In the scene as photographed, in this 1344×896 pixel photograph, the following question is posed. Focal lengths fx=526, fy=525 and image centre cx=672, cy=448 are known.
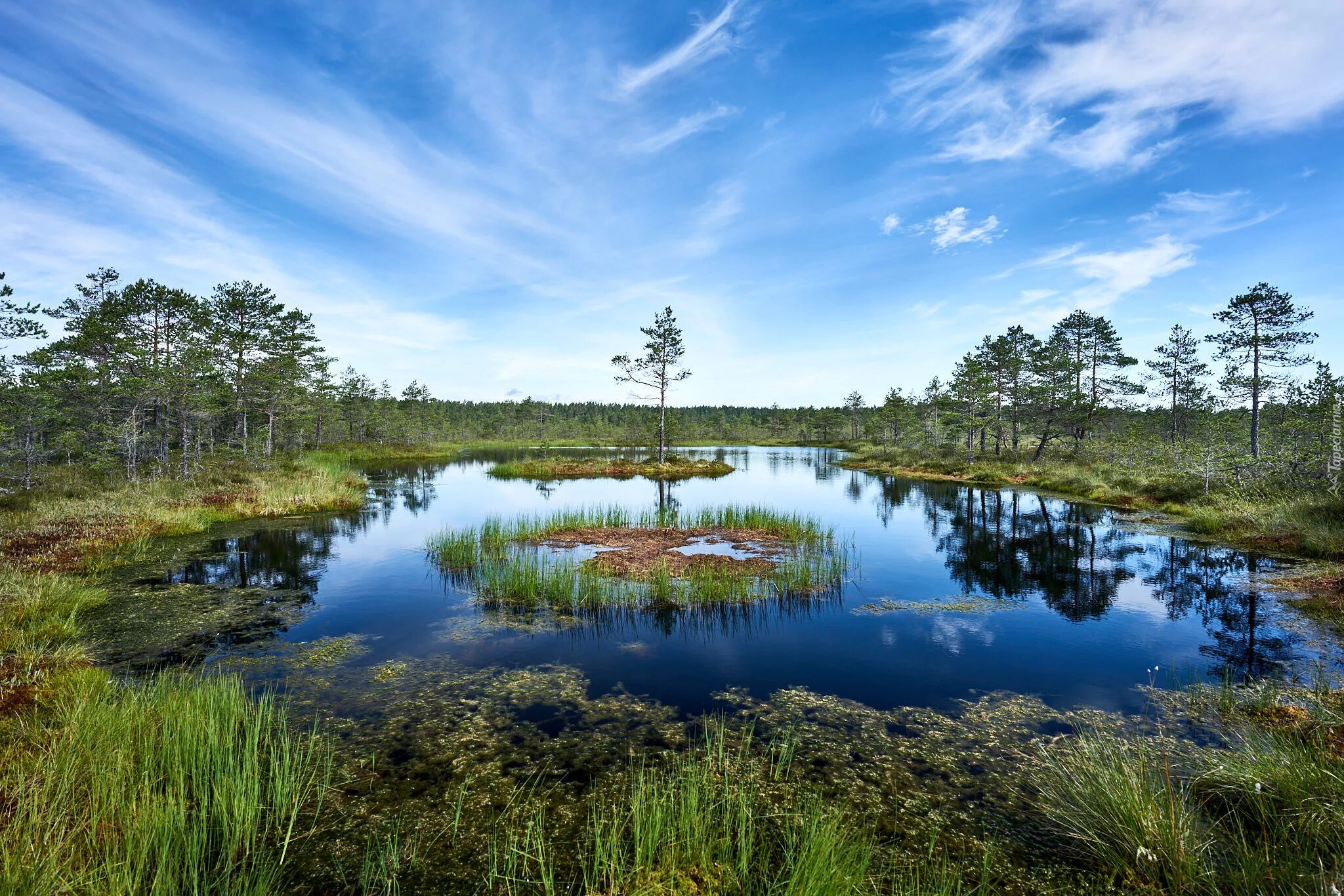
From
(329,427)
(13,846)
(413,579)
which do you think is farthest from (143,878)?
(329,427)

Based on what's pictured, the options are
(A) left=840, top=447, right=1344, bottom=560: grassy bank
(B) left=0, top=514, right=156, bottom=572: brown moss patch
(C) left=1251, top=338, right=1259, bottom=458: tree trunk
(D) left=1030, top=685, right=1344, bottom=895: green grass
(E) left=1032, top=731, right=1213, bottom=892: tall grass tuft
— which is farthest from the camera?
(C) left=1251, top=338, right=1259, bottom=458: tree trunk

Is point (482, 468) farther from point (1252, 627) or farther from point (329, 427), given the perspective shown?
point (1252, 627)

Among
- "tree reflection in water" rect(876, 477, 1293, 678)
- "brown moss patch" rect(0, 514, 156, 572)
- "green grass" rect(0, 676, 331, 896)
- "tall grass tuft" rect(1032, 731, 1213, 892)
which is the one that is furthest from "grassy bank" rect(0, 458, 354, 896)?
"tree reflection in water" rect(876, 477, 1293, 678)

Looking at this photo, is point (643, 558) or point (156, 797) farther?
point (643, 558)

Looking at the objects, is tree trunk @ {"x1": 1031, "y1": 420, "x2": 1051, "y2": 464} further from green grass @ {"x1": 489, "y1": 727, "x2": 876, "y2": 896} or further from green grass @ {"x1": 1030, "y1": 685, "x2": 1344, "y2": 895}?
green grass @ {"x1": 489, "y1": 727, "x2": 876, "y2": 896}

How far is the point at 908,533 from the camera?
2302cm

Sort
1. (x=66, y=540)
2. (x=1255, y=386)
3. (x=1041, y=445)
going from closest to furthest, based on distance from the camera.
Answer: (x=66, y=540) < (x=1255, y=386) < (x=1041, y=445)

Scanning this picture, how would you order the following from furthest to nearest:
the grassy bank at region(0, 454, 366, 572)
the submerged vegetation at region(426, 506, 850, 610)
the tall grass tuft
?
the grassy bank at region(0, 454, 366, 572) < the submerged vegetation at region(426, 506, 850, 610) < the tall grass tuft

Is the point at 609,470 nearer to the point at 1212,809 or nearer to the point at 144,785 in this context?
the point at 144,785

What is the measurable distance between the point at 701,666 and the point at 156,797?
732cm

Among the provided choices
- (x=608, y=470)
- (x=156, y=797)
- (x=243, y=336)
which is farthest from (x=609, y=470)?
(x=156, y=797)

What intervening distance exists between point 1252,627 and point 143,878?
18.3 meters

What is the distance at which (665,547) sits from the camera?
18781mm

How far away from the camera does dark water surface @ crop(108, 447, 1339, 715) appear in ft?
30.7
